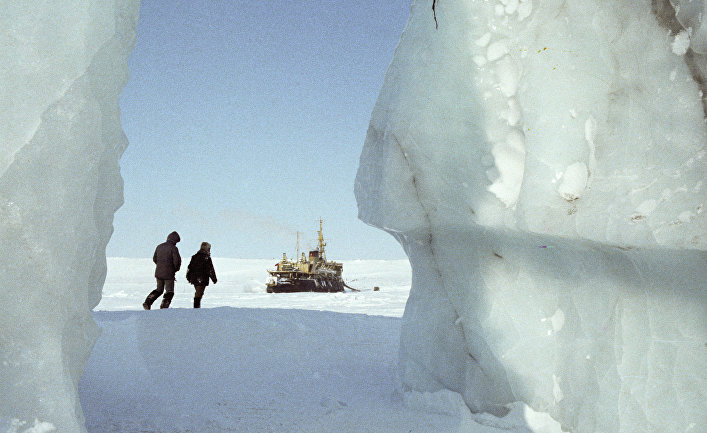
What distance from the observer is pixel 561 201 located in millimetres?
2449

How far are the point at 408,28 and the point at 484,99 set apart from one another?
1051 mm

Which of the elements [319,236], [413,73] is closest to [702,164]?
[413,73]

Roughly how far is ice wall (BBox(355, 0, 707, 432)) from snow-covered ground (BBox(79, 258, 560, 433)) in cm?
28

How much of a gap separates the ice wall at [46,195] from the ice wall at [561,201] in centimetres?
185

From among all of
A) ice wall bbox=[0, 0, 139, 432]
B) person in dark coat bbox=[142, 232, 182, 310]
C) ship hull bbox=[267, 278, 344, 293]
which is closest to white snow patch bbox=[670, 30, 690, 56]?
ice wall bbox=[0, 0, 139, 432]

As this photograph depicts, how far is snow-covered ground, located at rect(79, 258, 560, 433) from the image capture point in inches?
119

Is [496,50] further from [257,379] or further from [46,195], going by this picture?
[257,379]

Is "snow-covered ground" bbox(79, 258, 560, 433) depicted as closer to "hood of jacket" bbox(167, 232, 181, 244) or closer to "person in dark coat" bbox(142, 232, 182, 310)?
"person in dark coat" bbox(142, 232, 182, 310)

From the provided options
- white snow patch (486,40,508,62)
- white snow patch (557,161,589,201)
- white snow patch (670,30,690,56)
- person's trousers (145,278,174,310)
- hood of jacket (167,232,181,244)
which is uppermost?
white snow patch (486,40,508,62)

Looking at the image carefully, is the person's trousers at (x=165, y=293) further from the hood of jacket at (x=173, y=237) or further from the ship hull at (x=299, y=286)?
the ship hull at (x=299, y=286)

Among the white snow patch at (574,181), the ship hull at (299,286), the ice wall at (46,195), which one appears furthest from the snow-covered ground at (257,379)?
the ship hull at (299,286)

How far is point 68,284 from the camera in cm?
209

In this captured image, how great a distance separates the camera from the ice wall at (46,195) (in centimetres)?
190

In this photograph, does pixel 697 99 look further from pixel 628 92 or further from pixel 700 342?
pixel 700 342
